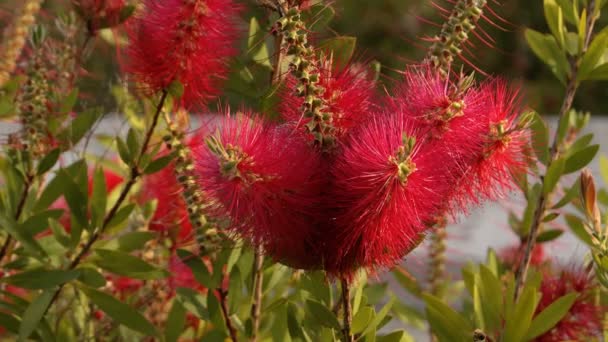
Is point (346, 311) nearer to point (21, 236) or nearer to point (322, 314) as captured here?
point (322, 314)

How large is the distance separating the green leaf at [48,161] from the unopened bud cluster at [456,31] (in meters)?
0.29

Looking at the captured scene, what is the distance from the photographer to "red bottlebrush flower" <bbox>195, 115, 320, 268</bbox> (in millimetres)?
448

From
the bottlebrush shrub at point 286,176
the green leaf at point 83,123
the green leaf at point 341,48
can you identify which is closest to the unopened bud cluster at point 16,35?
the bottlebrush shrub at point 286,176

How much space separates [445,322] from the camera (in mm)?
586

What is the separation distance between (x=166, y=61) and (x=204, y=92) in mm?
44

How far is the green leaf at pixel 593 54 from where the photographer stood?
61cm

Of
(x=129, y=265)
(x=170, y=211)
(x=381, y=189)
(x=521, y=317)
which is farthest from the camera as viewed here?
(x=170, y=211)

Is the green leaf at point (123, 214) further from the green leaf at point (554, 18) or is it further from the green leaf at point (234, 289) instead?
the green leaf at point (554, 18)

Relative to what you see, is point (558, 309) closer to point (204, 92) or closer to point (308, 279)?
point (308, 279)

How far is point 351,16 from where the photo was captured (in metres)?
4.40

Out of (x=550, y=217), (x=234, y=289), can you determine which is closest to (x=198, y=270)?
(x=234, y=289)

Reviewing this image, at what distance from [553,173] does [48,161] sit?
36 centimetres

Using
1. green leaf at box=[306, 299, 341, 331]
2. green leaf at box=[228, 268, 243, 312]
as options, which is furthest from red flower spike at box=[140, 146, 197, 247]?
green leaf at box=[306, 299, 341, 331]

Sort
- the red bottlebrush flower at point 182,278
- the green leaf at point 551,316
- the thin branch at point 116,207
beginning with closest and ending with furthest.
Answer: the green leaf at point 551,316
the thin branch at point 116,207
the red bottlebrush flower at point 182,278
